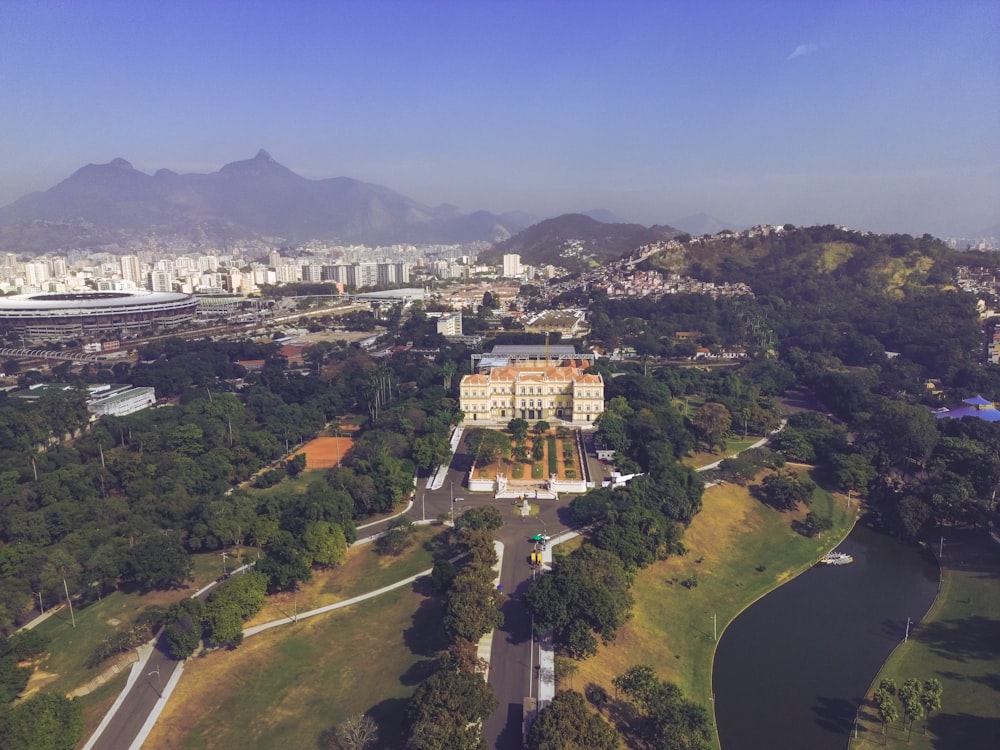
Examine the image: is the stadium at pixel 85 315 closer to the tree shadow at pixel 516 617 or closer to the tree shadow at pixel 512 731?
the tree shadow at pixel 516 617

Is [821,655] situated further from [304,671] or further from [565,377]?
[565,377]

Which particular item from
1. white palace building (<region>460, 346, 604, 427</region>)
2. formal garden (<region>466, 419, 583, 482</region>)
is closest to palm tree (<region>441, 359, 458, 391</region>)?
white palace building (<region>460, 346, 604, 427</region>)

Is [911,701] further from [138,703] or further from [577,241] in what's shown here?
[577,241]

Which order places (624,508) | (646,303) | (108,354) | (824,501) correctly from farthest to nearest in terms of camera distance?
(646,303), (108,354), (824,501), (624,508)

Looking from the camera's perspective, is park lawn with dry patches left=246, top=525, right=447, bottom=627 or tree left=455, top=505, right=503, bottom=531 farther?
tree left=455, top=505, right=503, bottom=531

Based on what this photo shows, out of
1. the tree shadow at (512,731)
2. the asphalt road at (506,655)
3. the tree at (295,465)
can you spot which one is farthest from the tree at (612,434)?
the tree shadow at (512,731)

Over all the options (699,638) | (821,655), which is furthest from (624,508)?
(821,655)

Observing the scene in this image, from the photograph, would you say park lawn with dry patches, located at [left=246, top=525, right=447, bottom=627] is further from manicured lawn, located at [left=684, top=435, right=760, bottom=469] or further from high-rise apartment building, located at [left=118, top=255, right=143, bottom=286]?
high-rise apartment building, located at [left=118, top=255, right=143, bottom=286]
